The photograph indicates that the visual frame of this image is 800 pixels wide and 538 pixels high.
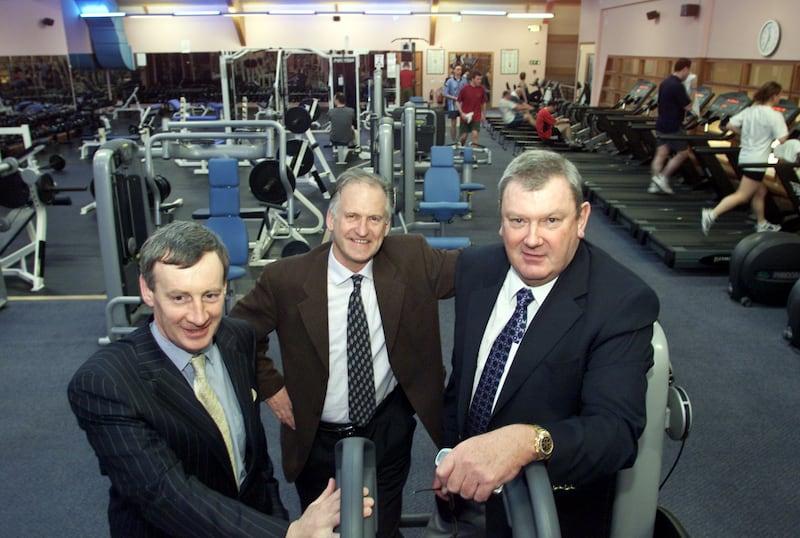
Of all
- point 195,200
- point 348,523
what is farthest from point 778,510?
point 195,200

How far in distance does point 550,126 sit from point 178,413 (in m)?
11.8

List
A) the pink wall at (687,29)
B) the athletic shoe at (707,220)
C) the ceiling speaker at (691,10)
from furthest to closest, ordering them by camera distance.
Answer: the ceiling speaker at (691,10) → the pink wall at (687,29) → the athletic shoe at (707,220)

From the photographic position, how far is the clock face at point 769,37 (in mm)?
8625

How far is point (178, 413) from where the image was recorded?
4.57ft

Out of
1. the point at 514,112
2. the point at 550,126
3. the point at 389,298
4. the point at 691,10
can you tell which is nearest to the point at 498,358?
the point at 389,298

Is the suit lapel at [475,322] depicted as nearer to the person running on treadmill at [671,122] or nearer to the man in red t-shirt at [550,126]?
the person running on treadmill at [671,122]

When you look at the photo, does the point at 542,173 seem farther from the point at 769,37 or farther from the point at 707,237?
the point at 769,37

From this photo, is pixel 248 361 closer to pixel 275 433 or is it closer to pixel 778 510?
pixel 275 433

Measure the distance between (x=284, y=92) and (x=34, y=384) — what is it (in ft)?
25.0

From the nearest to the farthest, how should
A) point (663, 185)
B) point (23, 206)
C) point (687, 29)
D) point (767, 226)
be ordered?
point (23, 206) → point (767, 226) → point (663, 185) → point (687, 29)

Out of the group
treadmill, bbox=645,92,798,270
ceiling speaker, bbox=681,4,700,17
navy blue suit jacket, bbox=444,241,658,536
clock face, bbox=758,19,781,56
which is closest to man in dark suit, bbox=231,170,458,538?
navy blue suit jacket, bbox=444,241,658,536

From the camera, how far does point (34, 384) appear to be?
4.04 metres

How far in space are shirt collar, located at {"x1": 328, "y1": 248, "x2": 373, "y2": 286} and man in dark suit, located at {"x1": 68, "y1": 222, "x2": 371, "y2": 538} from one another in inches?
19.1

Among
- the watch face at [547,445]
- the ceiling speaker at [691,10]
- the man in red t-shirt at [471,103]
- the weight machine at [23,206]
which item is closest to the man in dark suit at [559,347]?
the watch face at [547,445]
